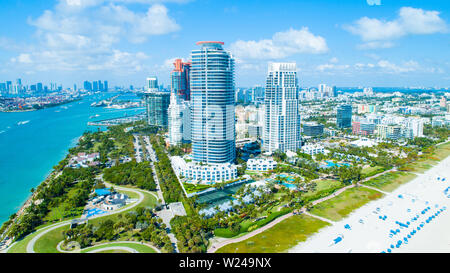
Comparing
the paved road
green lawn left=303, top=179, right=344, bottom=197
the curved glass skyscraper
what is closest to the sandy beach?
green lawn left=303, top=179, right=344, bottom=197

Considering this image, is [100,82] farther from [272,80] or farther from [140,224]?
[140,224]

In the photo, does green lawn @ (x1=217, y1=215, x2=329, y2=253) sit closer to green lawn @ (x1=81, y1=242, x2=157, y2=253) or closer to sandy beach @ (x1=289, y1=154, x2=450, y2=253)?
sandy beach @ (x1=289, y1=154, x2=450, y2=253)

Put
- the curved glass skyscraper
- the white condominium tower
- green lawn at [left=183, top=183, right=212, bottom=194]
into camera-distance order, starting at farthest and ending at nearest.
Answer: the white condominium tower → the curved glass skyscraper → green lawn at [left=183, top=183, right=212, bottom=194]

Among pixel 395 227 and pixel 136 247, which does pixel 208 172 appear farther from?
pixel 395 227

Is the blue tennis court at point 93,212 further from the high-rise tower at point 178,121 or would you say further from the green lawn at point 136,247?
the high-rise tower at point 178,121

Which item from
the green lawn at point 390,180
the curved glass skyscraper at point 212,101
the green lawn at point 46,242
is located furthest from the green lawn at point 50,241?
the green lawn at point 390,180
